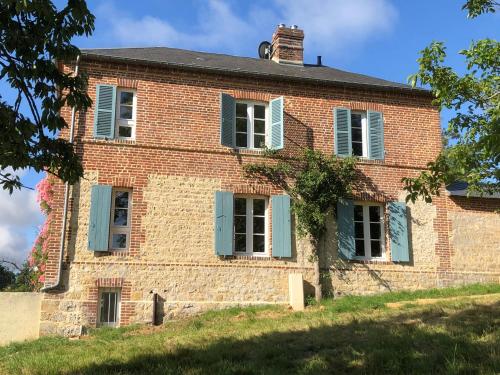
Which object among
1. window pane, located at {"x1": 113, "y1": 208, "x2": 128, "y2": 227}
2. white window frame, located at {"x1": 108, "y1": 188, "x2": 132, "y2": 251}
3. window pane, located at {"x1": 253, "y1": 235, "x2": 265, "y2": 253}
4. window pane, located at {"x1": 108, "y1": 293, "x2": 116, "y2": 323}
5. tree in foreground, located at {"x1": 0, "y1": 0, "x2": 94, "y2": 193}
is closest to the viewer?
tree in foreground, located at {"x1": 0, "y1": 0, "x2": 94, "y2": 193}

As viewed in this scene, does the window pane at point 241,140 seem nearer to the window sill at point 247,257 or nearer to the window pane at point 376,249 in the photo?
the window sill at point 247,257

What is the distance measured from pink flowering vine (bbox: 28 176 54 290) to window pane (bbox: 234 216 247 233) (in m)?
4.38

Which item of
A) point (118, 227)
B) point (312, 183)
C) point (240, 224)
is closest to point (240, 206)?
point (240, 224)

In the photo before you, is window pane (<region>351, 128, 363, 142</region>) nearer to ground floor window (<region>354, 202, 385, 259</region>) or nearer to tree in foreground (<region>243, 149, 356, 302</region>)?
tree in foreground (<region>243, 149, 356, 302</region>)

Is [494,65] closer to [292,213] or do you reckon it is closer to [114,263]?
[292,213]

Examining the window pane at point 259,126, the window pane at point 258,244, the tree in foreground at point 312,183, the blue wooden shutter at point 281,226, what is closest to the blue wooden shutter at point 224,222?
the window pane at point 258,244

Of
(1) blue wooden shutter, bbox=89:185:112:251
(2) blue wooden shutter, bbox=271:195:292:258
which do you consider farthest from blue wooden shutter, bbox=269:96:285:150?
(1) blue wooden shutter, bbox=89:185:112:251

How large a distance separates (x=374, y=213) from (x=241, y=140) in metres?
4.01

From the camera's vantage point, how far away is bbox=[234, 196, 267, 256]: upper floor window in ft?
45.0

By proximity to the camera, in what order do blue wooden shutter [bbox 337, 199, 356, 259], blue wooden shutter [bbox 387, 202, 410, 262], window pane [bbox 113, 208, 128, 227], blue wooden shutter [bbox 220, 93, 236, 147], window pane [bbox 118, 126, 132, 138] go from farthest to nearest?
blue wooden shutter [bbox 387, 202, 410, 262] < blue wooden shutter [bbox 337, 199, 356, 259] < blue wooden shutter [bbox 220, 93, 236, 147] < window pane [bbox 118, 126, 132, 138] < window pane [bbox 113, 208, 128, 227]

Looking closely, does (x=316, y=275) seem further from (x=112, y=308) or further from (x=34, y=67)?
(x=34, y=67)

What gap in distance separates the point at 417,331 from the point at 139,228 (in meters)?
7.08

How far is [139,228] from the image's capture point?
42.8 ft

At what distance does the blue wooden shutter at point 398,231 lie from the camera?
1428 centimetres
